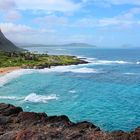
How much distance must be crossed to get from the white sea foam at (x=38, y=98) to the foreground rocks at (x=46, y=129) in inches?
1094

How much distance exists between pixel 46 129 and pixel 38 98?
4195cm

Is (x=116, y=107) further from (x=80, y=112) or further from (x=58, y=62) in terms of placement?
(x=58, y=62)

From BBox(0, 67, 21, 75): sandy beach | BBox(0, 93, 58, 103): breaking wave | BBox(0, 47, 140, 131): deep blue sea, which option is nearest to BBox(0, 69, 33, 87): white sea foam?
BBox(0, 47, 140, 131): deep blue sea

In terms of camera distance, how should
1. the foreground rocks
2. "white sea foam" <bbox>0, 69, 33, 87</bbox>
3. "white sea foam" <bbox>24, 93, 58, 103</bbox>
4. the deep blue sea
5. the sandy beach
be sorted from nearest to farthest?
the foreground rocks → the deep blue sea → "white sea foam" <bbox>24, 93, 58, 103</bbox> → "white sea foam" <bbox>0, 69, 33, 87</bbox> → the sandy beach

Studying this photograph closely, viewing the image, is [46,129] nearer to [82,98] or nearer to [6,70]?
[82,98]

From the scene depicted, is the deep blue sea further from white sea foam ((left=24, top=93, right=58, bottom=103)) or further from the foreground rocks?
the foreground rocks

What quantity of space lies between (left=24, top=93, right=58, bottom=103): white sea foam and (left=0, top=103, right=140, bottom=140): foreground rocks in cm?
2779

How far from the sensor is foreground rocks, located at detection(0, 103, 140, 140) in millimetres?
37644

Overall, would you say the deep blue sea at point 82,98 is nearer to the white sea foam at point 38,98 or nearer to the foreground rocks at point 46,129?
the white sea foam at point 38,98

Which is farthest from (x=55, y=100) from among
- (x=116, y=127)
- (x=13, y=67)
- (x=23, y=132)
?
(x=13, y=67)

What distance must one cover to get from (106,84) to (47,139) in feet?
236

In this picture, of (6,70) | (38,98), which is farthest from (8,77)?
(38,98)

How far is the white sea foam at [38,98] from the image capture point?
79.4 meters

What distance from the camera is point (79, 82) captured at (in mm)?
112562
